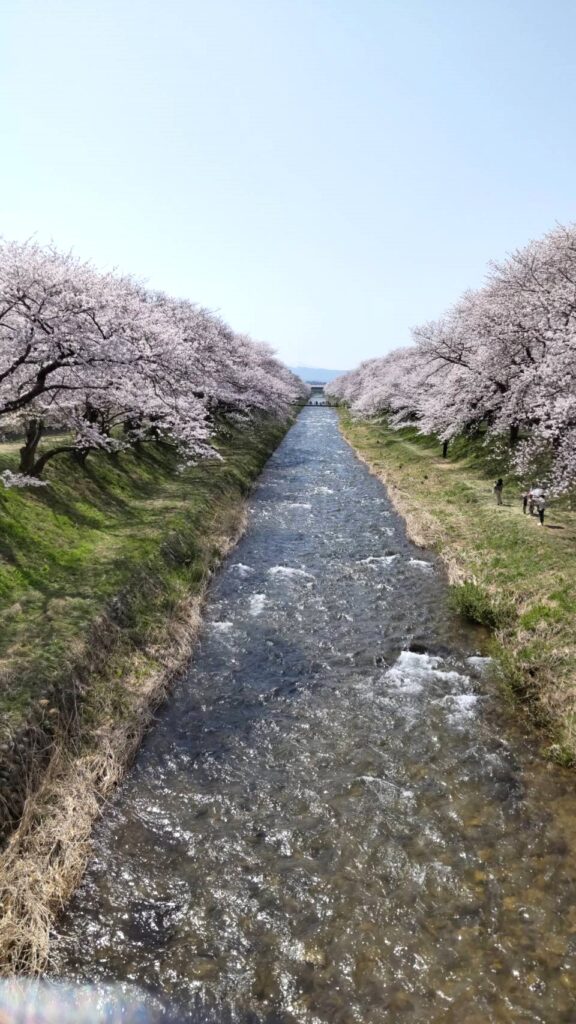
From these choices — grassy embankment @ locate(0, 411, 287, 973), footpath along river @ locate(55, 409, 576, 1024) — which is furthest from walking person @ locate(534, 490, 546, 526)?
grassy embankment @ locate(0, 411, 287, 973)

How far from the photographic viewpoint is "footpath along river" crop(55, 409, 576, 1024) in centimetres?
882

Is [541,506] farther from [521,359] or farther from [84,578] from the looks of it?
[84,578]

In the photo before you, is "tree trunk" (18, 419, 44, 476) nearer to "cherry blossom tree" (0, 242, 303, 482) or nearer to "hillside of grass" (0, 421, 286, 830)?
"cherry blossom tree" (0, 242, 303, 482)

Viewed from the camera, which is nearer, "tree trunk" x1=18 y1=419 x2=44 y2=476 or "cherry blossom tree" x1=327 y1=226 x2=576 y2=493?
"cherry blossom tree" x1=327 y1=226 x2=576 y2=493

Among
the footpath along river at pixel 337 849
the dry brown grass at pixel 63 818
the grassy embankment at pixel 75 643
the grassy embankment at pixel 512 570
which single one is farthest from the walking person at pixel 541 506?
the dry brown grass at pixel 63 818

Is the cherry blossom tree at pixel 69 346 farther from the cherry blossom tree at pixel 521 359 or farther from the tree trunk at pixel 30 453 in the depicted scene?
the cherry blossom tree at pixel 521 359

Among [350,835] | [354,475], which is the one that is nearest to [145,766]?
[350,835]

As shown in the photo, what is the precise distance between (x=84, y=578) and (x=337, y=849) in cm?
Answer: 1343

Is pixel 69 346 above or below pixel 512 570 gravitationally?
above

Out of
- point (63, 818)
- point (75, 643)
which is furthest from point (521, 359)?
point (63, 818)

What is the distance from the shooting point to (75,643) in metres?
16.1

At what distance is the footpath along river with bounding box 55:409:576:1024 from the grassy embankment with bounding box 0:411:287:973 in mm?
774

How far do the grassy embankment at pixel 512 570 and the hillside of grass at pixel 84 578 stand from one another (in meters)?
11.9

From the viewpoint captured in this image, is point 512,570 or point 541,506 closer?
point 512,570
